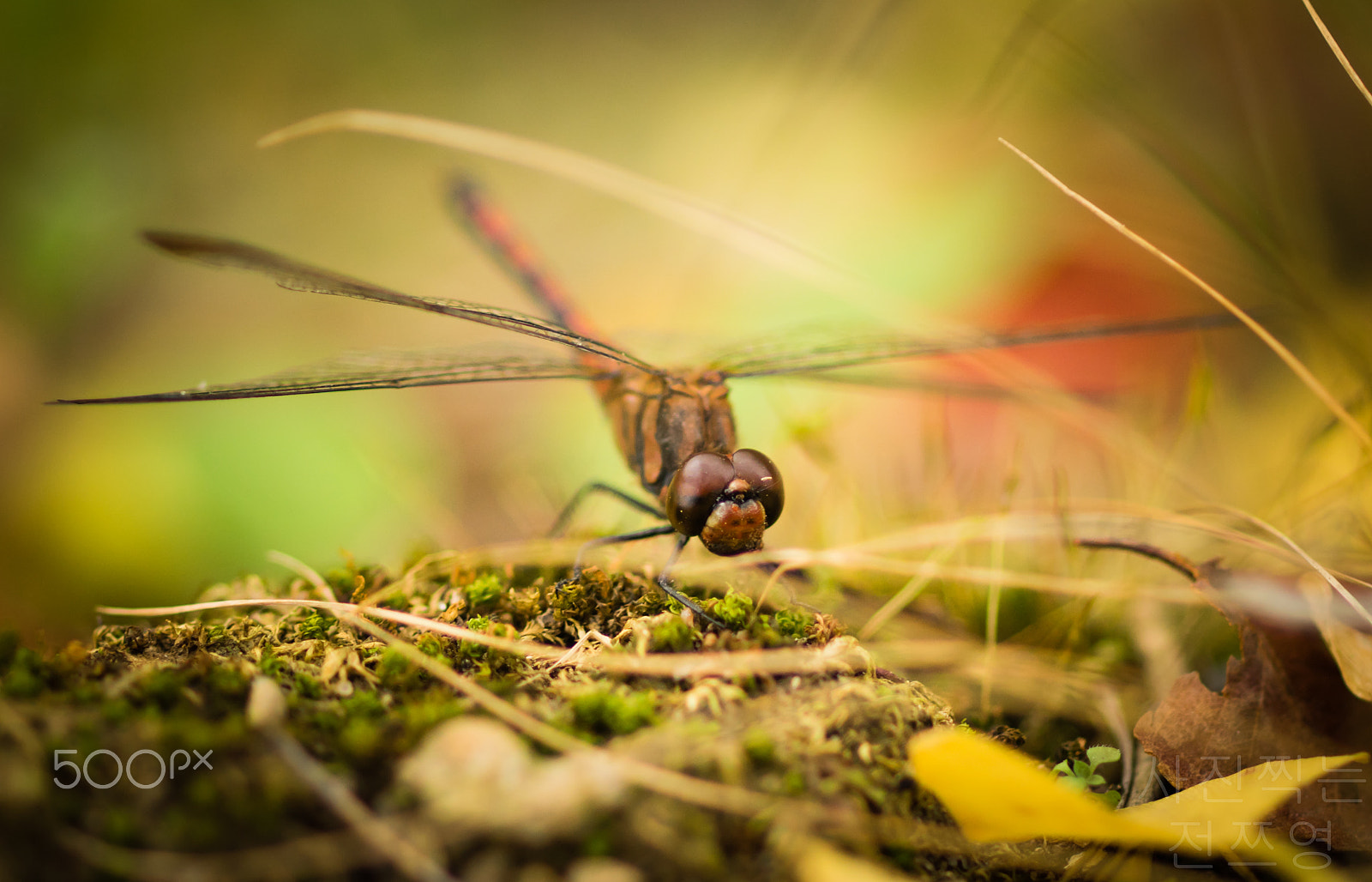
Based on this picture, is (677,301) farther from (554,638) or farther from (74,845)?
(74,845)

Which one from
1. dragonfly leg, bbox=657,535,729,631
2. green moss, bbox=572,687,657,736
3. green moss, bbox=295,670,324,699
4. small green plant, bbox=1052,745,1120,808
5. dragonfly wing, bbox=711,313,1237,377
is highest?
dragonfly wing, bbox=711,313,1237,377

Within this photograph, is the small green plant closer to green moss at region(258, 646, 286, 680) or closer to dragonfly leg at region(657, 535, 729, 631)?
dragonfly leg at region(657, 535, 729, 631)

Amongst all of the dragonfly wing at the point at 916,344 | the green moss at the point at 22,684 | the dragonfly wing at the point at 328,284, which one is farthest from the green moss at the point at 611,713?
the dragonfly wing at the point at 916,344

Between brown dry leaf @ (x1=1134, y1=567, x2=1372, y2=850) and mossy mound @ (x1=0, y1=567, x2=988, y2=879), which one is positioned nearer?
mossy mound @ (x1=0, y1=567, x2=988, y2=879)

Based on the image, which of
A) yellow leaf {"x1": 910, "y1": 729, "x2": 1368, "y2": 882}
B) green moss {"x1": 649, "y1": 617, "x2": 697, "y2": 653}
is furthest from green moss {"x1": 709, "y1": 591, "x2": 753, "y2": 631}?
yellow leaf {"x1": 910, "y1": 729, "x2": 1368, "y2": 882}

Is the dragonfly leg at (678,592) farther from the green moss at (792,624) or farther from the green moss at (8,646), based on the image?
the green moss at (8,646)

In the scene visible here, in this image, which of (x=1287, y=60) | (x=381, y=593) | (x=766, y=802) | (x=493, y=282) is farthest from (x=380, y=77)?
(x=766, y=802)

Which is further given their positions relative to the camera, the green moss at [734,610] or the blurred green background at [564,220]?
the blurred green background at [564,220]
